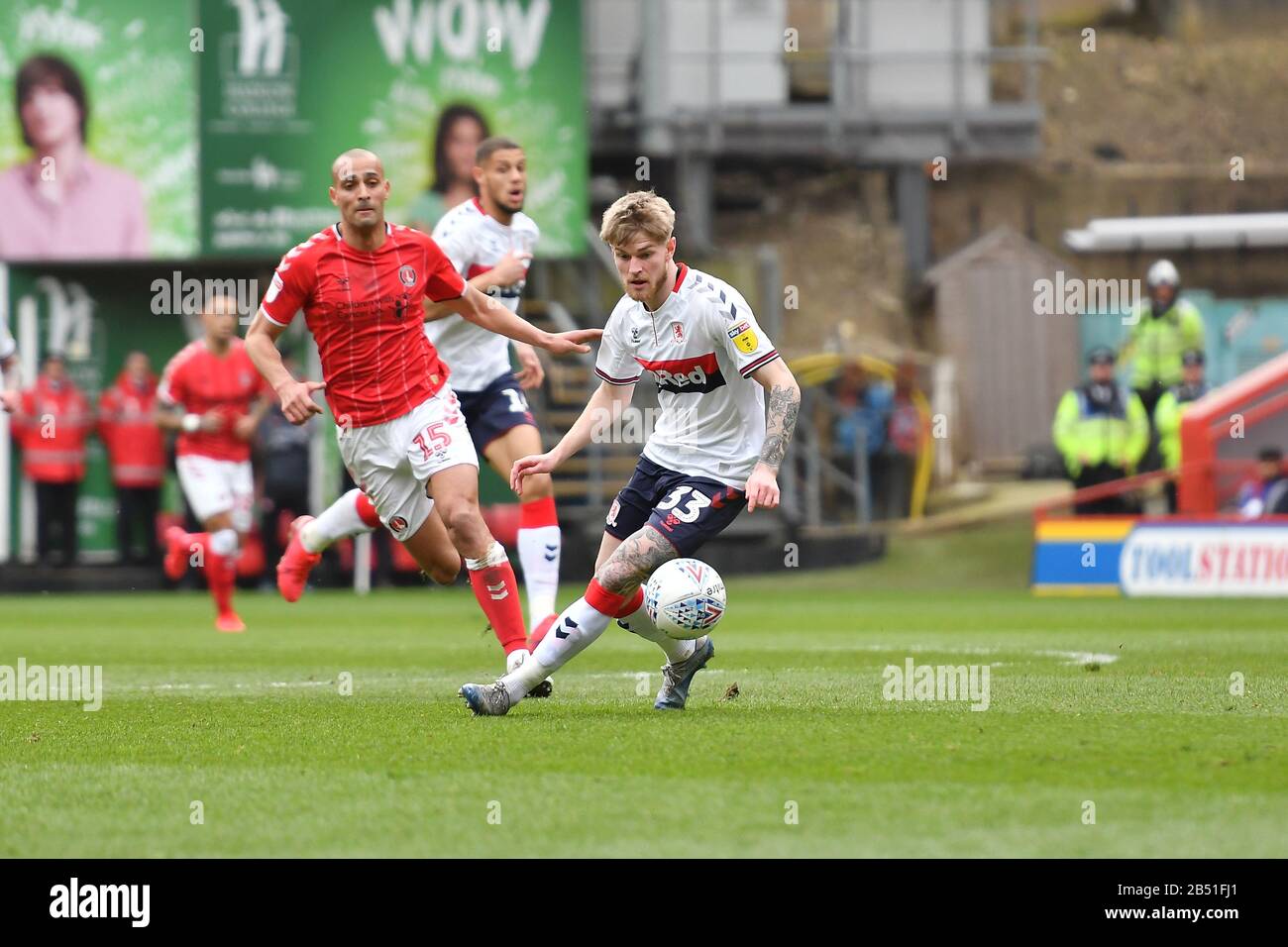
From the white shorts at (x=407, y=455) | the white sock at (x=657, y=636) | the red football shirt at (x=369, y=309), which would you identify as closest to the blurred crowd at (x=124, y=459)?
the white shorts at (x=407, y=455)

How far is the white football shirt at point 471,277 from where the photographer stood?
10.5m

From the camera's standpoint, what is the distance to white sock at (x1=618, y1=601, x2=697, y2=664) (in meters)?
7.81

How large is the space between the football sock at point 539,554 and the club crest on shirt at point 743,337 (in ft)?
9.03

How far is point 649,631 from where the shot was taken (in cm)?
791

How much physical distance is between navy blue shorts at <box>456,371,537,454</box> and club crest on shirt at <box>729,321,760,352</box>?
3017 millimetres

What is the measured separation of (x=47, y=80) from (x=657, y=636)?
1787 cm

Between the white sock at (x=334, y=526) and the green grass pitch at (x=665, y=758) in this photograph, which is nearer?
the green grass pitch at (x=665, y=758)

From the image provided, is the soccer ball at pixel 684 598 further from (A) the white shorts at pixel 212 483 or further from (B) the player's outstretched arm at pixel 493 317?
(A) the white shorts at pixel 212 483

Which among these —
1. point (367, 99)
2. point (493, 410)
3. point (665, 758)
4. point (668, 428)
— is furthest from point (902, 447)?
point (665, 758)

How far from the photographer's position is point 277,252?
77.5ft

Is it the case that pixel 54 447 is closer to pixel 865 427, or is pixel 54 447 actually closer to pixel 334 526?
pixel 865 427

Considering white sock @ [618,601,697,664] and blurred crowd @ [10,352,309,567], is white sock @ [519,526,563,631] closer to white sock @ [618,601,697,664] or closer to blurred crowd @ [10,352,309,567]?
white sock @ [618,601,697,664]

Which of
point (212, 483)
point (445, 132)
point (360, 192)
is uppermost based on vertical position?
point (445, 132)
